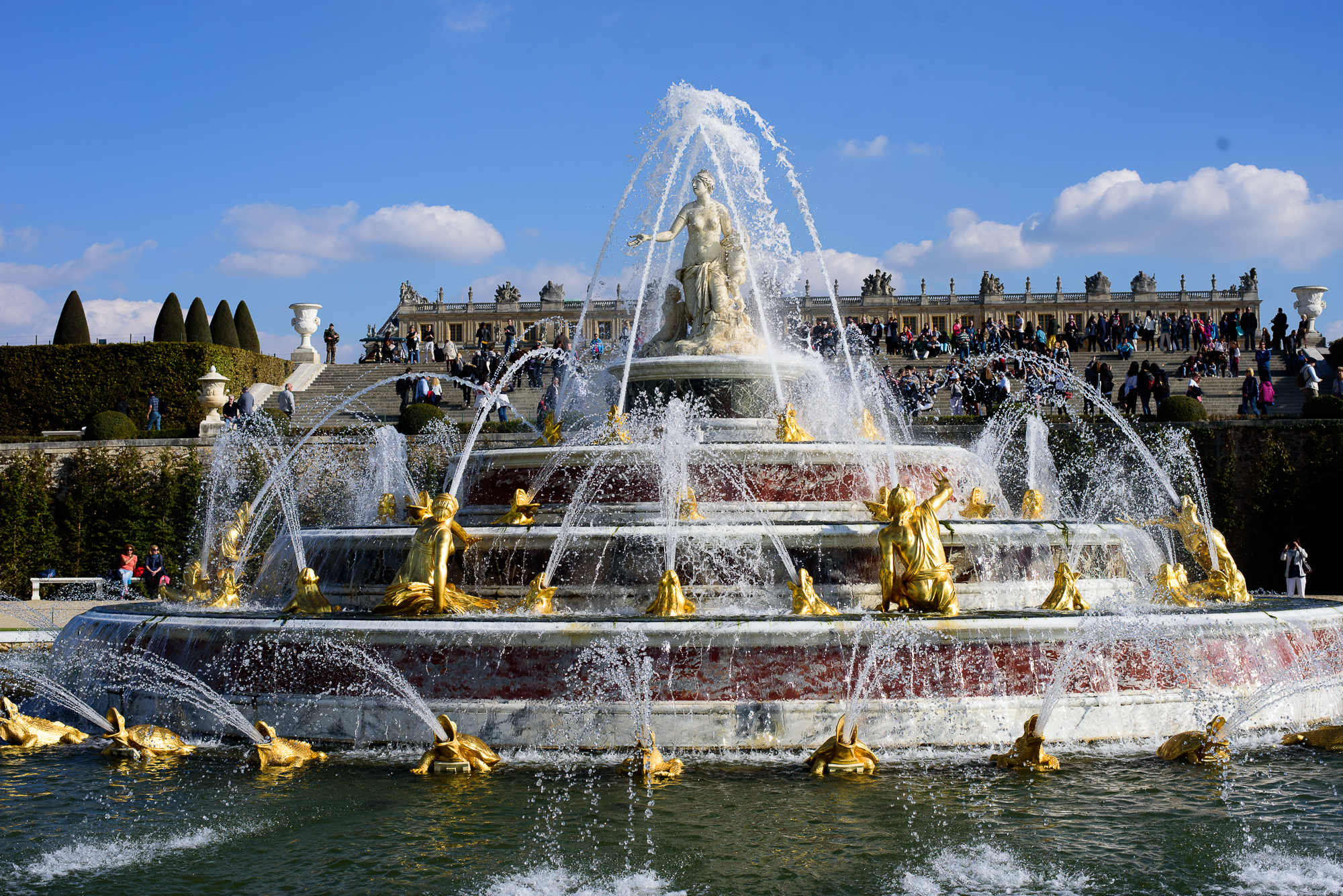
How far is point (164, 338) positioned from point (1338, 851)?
1612 inches

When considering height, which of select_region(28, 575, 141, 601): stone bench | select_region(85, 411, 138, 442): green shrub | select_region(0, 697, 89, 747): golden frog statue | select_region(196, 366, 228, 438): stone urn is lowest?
select_region(28, 575, 141, 601): stone bench

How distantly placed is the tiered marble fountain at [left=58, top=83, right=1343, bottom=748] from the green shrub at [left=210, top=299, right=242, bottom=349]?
30.8m

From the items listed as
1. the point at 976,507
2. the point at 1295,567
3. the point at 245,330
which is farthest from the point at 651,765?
the point at 245,330

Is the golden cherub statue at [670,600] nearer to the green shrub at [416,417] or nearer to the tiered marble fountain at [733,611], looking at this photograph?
the tiered marble fountain at [733,611]

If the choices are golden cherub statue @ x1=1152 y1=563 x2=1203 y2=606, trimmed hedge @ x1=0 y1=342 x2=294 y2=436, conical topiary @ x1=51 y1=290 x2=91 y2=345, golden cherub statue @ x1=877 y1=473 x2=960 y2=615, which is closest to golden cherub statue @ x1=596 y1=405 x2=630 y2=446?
golden cherub statue @ x1=877 y1=473 x2=960 y2=615

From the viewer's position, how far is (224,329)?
42406mm

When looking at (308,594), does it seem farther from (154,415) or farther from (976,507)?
(154,415)

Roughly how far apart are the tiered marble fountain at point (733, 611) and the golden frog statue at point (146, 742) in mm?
448

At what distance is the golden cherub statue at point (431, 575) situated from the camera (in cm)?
825

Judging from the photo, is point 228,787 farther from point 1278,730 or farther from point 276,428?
point 276,428

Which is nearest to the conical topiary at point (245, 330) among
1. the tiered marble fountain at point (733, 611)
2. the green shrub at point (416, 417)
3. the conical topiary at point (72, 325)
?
the conical topiary at point (72, 325)

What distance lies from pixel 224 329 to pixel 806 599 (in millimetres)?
38817

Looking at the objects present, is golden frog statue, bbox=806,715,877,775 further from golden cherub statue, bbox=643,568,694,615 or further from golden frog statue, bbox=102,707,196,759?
golden frog statue, bbox=102,707,196,759

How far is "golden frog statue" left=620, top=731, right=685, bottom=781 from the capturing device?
664 centimetres
